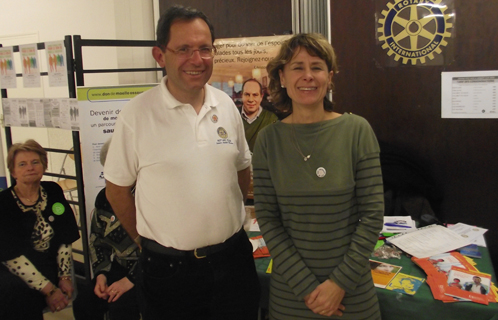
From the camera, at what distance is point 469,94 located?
2.65 metres

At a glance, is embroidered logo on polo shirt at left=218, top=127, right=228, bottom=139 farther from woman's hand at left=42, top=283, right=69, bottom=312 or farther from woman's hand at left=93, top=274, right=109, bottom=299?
woman's hand at left=42, top=283, right=69, bottom=312

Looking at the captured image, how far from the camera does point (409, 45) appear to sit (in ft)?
9.00

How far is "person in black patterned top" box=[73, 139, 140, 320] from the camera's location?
211 centimetres

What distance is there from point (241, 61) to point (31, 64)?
1.46 meters

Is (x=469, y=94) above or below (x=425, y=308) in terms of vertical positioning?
above

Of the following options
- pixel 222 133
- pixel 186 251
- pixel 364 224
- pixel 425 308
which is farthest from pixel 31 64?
pixel 425 308

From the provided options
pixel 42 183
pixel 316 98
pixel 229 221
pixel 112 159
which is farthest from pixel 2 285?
pixel 316 98

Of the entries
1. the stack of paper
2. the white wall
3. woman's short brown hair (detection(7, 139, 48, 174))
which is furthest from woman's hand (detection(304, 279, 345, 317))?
the white wall

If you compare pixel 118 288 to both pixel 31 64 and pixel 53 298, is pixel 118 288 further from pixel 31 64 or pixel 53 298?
pixel 31 64

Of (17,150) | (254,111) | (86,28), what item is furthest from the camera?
(86,28)

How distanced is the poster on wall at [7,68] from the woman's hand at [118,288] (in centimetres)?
180

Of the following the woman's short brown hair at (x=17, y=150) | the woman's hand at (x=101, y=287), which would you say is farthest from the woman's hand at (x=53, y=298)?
the woman's short brown hair at (x=17, y=150)

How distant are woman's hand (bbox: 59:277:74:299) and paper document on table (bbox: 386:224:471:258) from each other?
183cm

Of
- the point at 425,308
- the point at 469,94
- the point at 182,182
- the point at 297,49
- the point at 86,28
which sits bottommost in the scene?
the point at 425,308
